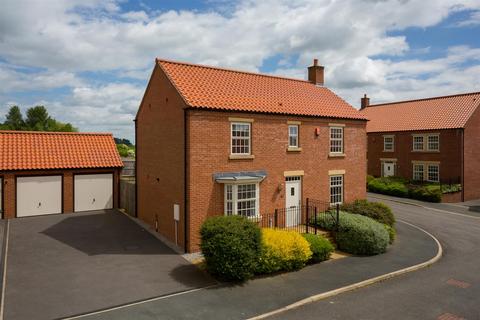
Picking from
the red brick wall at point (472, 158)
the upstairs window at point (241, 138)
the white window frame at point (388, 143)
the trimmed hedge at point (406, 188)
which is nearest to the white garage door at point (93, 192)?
the upstairs window at point (241, 138)

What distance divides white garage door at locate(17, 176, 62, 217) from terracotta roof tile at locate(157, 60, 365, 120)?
37.6ft

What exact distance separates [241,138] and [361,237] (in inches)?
274

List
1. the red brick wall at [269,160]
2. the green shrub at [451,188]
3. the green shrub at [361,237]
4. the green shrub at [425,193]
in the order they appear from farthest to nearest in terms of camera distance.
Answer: the green shrub at [451,188] < the green shrub at [425,193] < the green shrub at [361,237] < the red brick wall at [269,160]

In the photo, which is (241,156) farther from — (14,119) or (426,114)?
(14,119)

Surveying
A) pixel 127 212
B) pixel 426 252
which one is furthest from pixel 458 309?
pixel 127 212

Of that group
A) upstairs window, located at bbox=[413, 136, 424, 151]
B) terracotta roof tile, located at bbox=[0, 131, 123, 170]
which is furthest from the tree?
upstairs window, located at bbox=[413, 136, 424, 151]

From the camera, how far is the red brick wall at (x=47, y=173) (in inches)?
846

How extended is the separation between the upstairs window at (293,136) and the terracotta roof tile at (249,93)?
31.8 inches

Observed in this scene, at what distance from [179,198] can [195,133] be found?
3.11 m

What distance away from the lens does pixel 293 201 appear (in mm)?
18500

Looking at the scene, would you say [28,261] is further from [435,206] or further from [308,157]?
[435,206]

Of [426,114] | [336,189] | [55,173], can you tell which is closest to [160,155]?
[55,173]

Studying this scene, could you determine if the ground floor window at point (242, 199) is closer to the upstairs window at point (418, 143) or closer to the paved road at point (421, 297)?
the paved road at point (421, 297)

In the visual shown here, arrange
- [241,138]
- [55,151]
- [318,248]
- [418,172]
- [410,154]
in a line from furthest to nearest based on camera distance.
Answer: [410,154], [418,172], [55,151], [241,138], [318,248]
